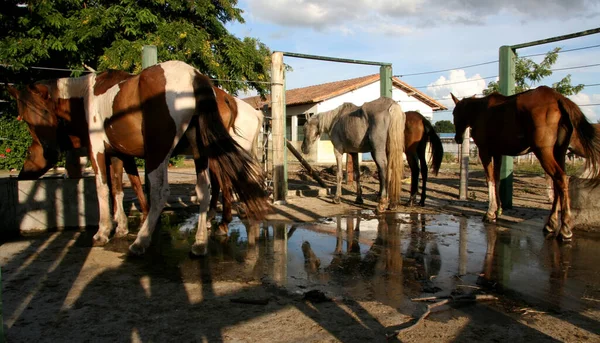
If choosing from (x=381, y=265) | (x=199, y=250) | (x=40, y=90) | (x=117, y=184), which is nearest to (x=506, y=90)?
(x=381, y=265)

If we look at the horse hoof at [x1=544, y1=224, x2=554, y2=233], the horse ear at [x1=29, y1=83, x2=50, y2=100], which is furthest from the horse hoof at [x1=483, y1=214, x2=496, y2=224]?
the horse ear at [x1=29, y1=83, x2=50, y2=100]

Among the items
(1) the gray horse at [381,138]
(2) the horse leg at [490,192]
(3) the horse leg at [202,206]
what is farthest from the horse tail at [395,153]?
(3) the horse leg at [202,206]

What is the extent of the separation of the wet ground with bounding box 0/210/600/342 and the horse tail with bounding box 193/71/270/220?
682 millimetres

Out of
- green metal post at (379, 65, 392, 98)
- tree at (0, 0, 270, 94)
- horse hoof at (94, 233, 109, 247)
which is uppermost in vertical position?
tree at (0, 0, 270, 94)

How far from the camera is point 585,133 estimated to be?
228 inches

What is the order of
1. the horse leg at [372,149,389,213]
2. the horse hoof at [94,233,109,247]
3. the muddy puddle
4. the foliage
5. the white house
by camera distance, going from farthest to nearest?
the white house, the foliage, the horse leg at [372,149,389,213], the horse hoof at [94,233,109,247], the muddy puddle

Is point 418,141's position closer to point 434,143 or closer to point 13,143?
point 434,143

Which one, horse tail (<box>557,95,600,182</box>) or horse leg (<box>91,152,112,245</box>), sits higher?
horse tail (<box>557,95,600,182</box>)

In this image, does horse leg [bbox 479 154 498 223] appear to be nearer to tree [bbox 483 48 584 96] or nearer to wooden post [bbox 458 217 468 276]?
wooden post [bbox 458 217 468 276]

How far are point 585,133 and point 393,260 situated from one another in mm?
3356

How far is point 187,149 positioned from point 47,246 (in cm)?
208

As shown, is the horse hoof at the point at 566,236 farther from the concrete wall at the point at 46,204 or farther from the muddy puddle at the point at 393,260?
the concrete wall at the point at 46,204

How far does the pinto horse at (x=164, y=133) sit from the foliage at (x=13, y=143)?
51.6 feet

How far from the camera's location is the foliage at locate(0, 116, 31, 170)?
59.7 ft
